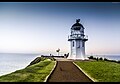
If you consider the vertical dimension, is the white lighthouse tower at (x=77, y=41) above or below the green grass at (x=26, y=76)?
above

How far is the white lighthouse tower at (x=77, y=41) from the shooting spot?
1163 inches

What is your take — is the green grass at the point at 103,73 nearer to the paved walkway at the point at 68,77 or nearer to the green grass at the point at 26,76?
the paved walkway at the point at 68,77

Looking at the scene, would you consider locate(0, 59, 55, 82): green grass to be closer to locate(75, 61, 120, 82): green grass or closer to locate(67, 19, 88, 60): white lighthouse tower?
locate(75, 61, 120, 82): green grass

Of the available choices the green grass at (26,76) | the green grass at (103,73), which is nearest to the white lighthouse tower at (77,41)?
the green grass at (103,73)

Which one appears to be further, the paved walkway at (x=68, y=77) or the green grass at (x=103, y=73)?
the green grass at (x=103, y=73)

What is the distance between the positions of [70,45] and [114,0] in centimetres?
2429

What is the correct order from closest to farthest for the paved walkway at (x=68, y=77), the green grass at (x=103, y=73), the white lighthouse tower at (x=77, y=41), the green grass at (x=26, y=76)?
the green grass at (x=26, y=76) → the paved walkway at (x=68, y=77) → the green grass at (x=103, y=73) → the white lighthouse tower at (x=77, y=41)

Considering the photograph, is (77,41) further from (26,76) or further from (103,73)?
(26,76)

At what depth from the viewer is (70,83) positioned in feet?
32.4

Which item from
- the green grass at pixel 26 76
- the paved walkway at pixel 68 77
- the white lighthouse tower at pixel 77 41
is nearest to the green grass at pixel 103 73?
the paved walkway at pixel 68 77

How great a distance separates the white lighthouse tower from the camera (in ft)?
96.9

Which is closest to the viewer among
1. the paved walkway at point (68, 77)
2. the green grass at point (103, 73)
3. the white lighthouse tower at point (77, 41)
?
the paved walkway at point (68, 77)

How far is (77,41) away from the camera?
30000mm

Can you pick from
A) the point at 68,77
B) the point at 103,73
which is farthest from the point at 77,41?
the point at 68,77
